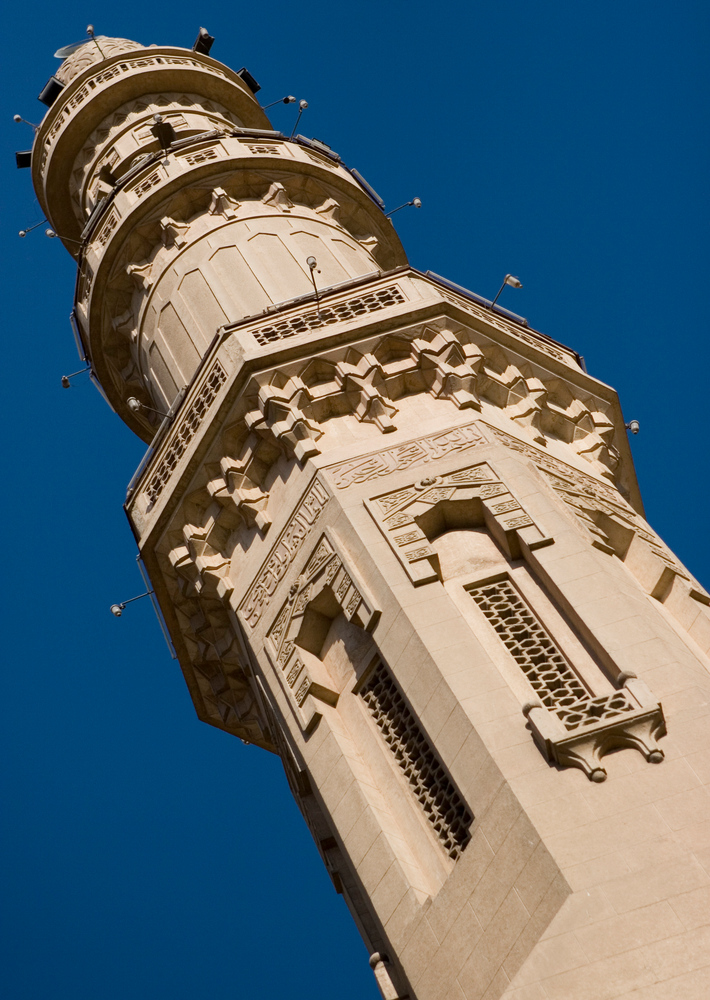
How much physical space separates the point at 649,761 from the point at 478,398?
24.7 feet

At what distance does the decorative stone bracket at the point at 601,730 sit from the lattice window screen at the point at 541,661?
1 centimetres

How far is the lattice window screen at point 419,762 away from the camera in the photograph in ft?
44.9

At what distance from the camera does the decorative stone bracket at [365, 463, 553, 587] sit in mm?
15523

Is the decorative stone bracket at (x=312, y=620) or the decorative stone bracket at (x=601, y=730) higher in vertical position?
the decorative stone bracket at (x=312, y=620)

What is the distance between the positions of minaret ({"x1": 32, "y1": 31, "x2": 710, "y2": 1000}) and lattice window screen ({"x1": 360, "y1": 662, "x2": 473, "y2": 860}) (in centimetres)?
3

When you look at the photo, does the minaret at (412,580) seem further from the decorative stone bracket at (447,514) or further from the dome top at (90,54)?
the dome top at (90,54)

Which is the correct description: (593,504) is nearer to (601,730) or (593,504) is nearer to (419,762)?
(419,762)

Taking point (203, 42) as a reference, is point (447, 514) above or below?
below

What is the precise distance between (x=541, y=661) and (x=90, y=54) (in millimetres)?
24245

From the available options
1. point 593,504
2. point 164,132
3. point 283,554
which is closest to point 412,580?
point 283,554

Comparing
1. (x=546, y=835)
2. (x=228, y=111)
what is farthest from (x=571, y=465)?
(x=228, y=111)

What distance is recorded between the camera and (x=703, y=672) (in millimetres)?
13734

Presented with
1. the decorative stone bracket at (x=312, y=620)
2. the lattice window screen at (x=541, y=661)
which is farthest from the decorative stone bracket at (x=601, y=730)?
the decorative stone bracket at (x=312, y=620)

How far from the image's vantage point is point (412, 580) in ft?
49.8
